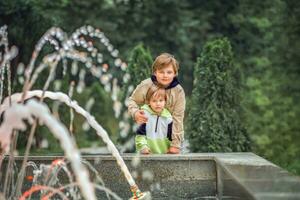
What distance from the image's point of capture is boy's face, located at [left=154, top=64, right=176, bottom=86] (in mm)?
5301

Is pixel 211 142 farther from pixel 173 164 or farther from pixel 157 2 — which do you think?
pixel 157 2

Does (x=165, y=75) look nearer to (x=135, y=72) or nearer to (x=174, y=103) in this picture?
(x=174, y=103)

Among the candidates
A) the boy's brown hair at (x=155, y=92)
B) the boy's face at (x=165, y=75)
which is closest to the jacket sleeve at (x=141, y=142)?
the boy's brown hair at (x=155, y=92)

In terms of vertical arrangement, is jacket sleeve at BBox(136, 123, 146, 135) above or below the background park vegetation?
below

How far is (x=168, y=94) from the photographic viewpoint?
5.41m

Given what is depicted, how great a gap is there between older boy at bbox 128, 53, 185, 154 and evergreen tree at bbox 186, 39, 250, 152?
363 centimetres

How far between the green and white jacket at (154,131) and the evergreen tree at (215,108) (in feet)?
11.6

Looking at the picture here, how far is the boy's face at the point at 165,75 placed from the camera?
5.30m

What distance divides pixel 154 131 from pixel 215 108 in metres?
3.92

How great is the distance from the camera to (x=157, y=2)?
27.5 m

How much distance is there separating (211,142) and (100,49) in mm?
17443

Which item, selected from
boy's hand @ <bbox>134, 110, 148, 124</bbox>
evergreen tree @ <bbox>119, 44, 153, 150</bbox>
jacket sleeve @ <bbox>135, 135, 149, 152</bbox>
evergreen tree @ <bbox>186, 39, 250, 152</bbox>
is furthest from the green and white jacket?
evergreen tree @ <bbox>119, 44, 153, 150</bbox>

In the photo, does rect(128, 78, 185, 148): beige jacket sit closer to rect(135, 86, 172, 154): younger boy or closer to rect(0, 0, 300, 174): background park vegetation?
rect(135, 86, 172, 154): younger boy

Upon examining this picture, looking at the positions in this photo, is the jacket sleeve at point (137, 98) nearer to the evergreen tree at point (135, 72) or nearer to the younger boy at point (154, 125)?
the younger boy at point (154, 125)
